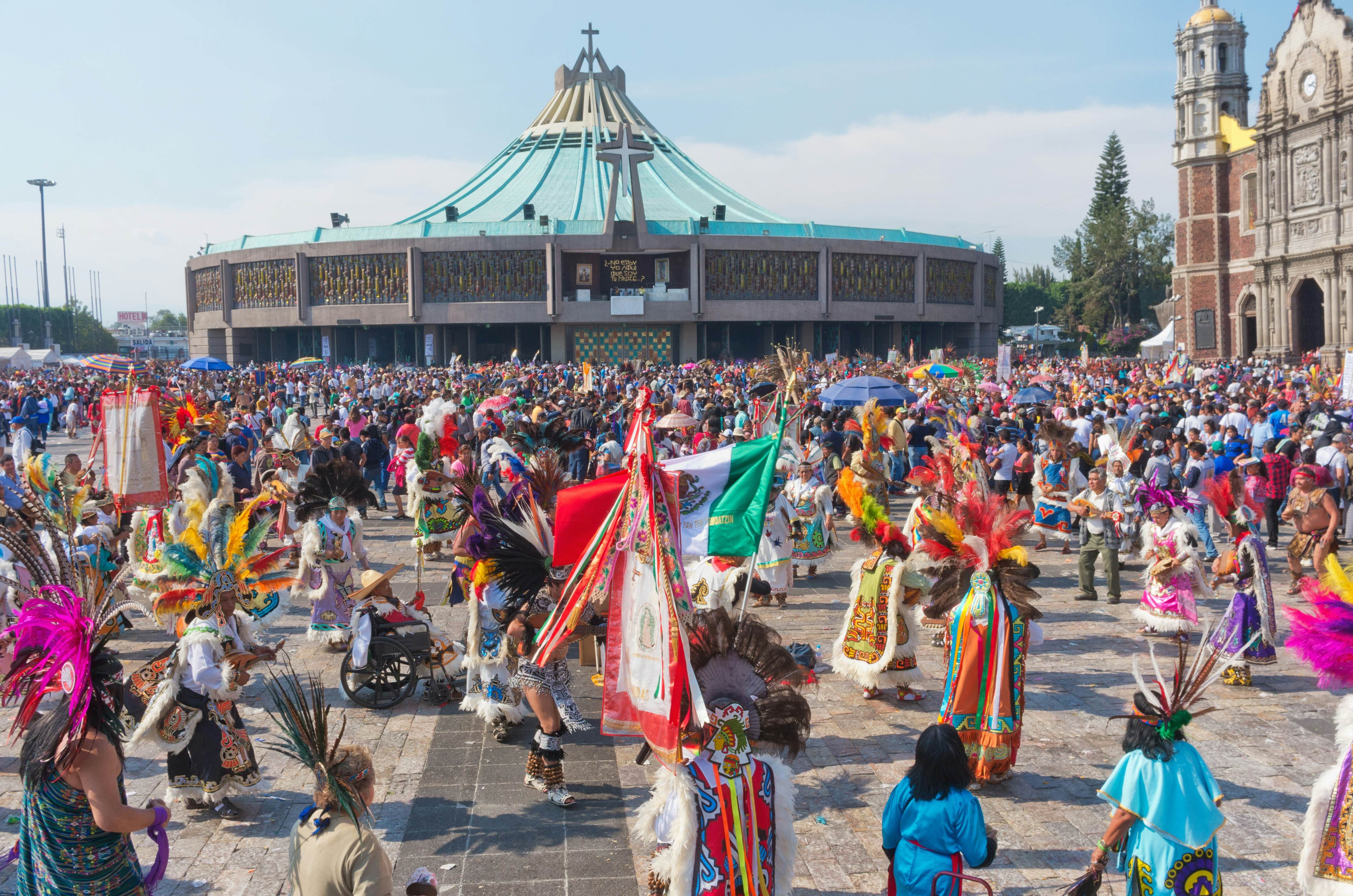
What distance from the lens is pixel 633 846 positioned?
18.7 ft

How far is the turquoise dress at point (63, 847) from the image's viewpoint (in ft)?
12.7

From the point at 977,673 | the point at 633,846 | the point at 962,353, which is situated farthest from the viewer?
the point at 962,353

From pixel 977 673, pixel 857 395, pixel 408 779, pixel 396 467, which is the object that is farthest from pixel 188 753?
pixel 857 395

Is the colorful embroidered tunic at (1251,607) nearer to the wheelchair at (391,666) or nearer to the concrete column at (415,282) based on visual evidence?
the wheelchair at (391,666)

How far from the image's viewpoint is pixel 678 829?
14.4 feet

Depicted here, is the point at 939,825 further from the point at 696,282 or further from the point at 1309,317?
the point at 1309,317

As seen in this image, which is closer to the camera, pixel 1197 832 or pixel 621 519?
pixel 1197 832

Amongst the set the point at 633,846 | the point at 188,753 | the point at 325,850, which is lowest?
the point at 633,846

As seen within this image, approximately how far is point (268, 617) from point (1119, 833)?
6842 millimetres

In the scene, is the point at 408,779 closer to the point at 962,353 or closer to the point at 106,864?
the point at 106,864

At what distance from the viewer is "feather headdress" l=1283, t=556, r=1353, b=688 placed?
3996 mm

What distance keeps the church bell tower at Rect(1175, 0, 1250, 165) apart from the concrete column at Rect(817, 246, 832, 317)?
1853 centimetres

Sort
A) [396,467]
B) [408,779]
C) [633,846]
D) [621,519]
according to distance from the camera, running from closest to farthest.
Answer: [621,519], [633,846], [408,779], [396,467]

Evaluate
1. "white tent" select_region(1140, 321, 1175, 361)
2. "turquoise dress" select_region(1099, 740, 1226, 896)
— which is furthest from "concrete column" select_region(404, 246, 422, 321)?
"turquoise dress" select_region(1099, 740, 1226, 896)
